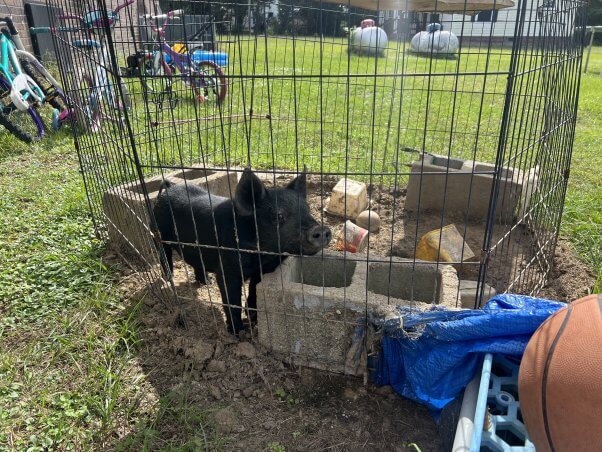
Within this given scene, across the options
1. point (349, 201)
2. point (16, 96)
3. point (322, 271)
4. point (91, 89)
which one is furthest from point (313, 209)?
point (16, 96)

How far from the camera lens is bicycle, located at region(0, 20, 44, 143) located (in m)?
6.55

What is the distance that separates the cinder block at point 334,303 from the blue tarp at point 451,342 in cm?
16

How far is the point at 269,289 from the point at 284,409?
689mm

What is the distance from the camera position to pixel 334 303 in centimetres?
282

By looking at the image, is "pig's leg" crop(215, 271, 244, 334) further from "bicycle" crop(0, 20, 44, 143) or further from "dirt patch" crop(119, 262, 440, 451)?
"bicycle" crop(0, 20, 44, 143)

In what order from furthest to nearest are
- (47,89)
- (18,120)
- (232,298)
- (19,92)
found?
(47,89) → (18,120) → (19,92) → (232,298)

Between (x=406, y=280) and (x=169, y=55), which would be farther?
(x=169, y=55)

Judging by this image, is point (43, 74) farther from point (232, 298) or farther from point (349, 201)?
point (232, 298)

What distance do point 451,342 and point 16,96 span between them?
21.1 feet

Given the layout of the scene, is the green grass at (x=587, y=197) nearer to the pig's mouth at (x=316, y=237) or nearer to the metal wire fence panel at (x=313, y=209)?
the metal wire fence panel at (x=313, y=209)

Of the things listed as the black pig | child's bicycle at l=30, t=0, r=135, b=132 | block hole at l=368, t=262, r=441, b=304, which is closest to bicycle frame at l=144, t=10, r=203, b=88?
child's bicycle at l=30, t=0, r=135, b=132

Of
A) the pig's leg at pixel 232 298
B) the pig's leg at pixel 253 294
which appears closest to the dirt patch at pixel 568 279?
the pig's leg at pixel 253 294

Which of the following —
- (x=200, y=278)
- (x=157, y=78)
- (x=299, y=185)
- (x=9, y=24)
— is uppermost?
(x=9, y=24)

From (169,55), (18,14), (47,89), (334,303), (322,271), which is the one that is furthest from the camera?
(18,14)
